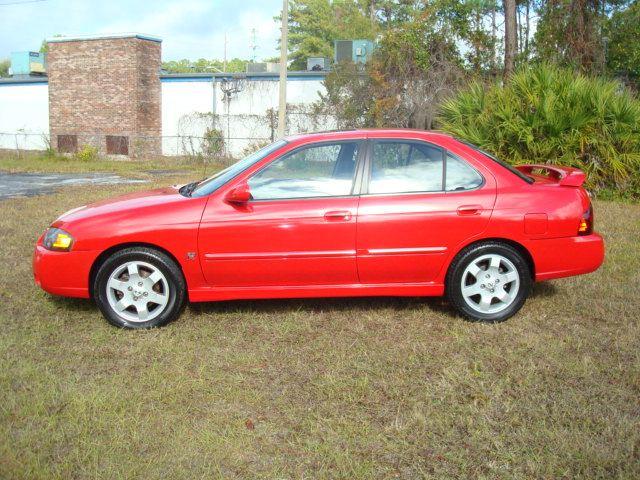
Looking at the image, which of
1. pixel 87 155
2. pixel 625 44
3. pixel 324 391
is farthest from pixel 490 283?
pixel 87 155

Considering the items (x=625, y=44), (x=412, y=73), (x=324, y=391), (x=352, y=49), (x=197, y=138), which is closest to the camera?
(x=324, y=391)

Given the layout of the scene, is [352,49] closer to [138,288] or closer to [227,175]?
[227,175]

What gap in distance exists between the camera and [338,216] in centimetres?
516

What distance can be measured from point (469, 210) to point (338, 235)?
1.06 m

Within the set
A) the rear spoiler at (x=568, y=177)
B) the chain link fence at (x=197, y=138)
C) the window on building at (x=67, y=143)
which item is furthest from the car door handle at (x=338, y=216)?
the window on building at (x=67, y=143)

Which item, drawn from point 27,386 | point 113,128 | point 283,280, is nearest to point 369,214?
point 283,280

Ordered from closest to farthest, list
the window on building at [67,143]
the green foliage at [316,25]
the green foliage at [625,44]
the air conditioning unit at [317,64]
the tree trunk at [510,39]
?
the tree trunk at [510,39] < the green foliage at [625,44] < the air conditioning unit at [317,64] < the window on building at [67,143] < the green foliage at [316,25]

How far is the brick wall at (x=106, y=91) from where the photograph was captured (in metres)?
31.9

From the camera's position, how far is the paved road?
607 inches

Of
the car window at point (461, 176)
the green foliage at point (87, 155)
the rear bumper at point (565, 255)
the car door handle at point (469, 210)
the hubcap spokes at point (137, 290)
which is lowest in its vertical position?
the hubcap spokes at point (137, 290)

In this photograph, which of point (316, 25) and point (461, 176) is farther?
point (316, 25)

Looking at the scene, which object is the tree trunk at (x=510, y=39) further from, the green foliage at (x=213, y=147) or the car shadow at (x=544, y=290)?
the car shadow at (x=544, y=290)

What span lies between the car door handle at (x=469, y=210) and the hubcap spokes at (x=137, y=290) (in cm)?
239

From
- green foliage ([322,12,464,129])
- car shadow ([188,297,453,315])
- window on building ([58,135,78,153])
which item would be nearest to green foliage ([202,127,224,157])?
green foliage ([322,12,464,129])
